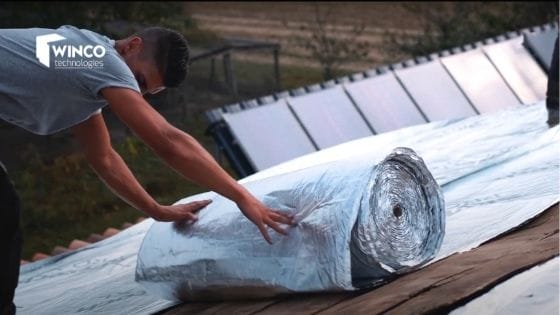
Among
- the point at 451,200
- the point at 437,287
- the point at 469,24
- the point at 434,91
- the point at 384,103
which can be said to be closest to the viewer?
the point at 437,287

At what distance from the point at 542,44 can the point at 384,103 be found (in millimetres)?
1839

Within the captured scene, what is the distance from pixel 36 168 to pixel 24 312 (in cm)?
684

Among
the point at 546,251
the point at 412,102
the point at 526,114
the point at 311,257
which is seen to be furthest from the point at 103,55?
the point at 412,102

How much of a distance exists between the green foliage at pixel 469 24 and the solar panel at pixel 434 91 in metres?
4.24

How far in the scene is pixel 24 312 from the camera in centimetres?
412

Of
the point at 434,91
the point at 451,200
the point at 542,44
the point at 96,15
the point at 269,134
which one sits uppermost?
the point at 96,15

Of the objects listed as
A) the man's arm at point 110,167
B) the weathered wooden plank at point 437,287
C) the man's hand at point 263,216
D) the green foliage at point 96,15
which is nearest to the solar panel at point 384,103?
the green foliage at point 96,15

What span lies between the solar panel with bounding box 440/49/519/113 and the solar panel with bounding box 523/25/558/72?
1.31ft

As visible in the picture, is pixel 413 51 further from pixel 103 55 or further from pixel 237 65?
pixel 103 55

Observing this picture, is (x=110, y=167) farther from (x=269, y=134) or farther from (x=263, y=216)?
(x=269, y=134)

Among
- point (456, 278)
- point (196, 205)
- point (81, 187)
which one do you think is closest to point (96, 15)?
point (81, 187)

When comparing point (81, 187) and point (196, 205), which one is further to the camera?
point (81, 187)

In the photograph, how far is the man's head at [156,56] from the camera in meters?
3.22

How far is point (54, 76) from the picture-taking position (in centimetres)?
314
